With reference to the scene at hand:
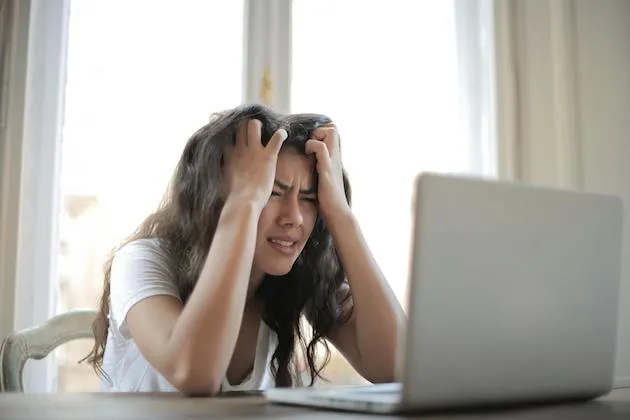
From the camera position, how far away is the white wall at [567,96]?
238cm

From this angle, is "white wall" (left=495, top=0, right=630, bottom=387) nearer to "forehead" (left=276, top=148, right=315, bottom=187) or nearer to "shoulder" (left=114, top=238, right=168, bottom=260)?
"forehead" (left=276, top=148, right=315, bottom=187)

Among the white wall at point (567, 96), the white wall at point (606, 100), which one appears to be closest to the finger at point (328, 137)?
the white wall at point (567, 96)

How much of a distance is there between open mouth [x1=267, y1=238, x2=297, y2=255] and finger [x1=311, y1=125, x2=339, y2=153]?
207 millimetres

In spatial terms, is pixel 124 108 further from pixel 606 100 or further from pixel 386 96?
pixel 606 100

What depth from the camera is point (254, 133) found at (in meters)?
1.40

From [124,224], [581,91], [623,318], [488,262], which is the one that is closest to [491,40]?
[581,91]

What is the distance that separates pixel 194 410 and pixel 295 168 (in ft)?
2.28

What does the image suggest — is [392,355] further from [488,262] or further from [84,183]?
[84,183]

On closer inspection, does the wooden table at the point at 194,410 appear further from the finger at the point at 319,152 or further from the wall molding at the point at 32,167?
the wall molding at the point at 32,167

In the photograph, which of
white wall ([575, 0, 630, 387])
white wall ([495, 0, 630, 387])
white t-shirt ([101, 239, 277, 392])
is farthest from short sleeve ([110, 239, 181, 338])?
white wall ([575, 0, 630, 387])

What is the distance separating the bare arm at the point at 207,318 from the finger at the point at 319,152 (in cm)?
22

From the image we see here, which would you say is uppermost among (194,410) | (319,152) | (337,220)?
(319,152)

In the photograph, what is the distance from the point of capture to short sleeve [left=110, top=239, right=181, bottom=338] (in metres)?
1.24

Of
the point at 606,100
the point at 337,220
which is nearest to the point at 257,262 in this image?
the point at 337,220
